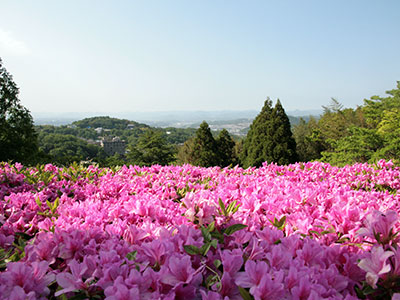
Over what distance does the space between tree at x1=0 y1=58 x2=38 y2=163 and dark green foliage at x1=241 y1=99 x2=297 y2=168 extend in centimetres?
1495

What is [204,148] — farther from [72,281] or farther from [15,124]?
[72,281]

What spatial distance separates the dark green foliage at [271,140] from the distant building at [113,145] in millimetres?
56617

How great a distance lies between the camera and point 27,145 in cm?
1812

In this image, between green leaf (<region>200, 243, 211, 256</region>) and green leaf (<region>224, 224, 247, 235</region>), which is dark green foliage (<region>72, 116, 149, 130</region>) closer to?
green leaf (<region>224, 224, 247, 235</region>)

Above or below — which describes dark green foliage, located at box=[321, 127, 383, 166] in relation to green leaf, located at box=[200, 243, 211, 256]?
below

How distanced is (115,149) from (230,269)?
75.8m

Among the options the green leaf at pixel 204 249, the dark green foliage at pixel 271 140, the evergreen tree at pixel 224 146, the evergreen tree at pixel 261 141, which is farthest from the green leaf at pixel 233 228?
the evergreen tree at pixel 224 146

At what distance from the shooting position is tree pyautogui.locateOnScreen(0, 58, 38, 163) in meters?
17.3

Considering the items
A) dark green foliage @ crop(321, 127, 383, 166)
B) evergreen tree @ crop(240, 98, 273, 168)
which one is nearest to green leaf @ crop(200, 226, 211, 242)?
dark green foliage @ crop(321, 127, 383, 166)

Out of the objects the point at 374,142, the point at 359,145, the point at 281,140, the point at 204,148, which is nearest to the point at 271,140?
the point at 281,140

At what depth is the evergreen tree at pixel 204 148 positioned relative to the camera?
65.9ft

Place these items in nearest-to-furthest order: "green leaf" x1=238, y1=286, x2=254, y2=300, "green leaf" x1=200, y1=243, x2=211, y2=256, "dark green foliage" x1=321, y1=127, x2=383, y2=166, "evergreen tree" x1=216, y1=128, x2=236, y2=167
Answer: "green leaf" x1=238, y1=286, x2=254, y2=300 → "green leaf" x1=200, y1=243, x2=211, y2=256 → "dark green foliage" x1=321, y1=127, x2=383, y2=166 → "evergreen tree" x1=216, y1=128, x2=236, y2=167

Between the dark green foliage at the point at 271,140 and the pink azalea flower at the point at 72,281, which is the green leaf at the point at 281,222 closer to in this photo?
the pink azalea flower at the point at 72,281

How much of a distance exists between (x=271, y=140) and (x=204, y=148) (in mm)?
4937
